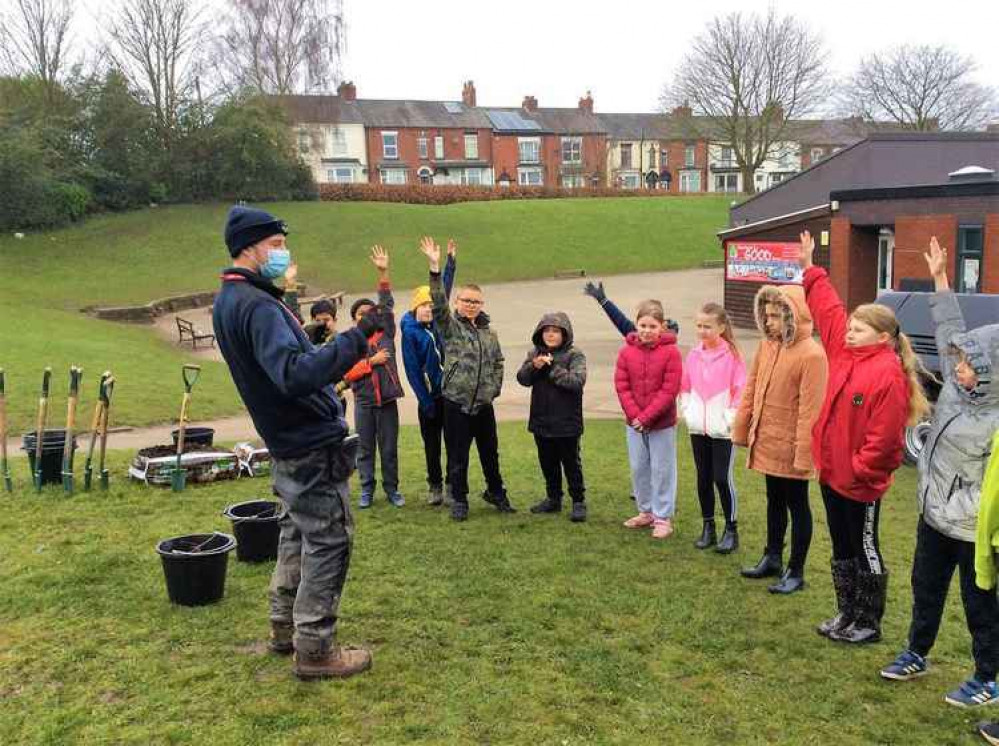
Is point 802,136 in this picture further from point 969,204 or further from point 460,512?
point 460,512

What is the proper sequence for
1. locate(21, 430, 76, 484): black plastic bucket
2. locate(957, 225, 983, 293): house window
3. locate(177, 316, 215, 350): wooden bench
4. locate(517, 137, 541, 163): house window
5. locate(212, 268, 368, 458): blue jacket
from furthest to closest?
locate(517, 137, 541, 163): house window, locate(177, 316, 215, 350): wooden bench, locate(957, 225, 983, 293): house window, locate(21, 430, 76, 484): black plastic bucket, locate(212, 268, 368, 458): blue jacket

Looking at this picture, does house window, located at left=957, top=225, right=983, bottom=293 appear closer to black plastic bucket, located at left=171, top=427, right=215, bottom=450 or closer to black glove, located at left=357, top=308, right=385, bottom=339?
black plastic bucket, located at left=171, top=427, right=215, bottom=450

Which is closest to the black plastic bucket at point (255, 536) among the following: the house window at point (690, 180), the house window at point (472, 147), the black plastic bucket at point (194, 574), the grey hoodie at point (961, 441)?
the black plastic bucket at point (194, 574)

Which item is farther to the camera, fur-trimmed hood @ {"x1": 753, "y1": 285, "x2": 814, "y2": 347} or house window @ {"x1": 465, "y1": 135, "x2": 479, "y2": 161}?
house window @ {"x1": 465, "y1": 135, "x2": 479, "y2": 161}

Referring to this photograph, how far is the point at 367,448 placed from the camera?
7.55 metres

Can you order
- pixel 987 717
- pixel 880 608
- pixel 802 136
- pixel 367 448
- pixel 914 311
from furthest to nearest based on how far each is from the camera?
1. pixel 802 136
2. pixel 914 311
3. pixel 367 448
4. pixel 880 608
5. pixel 987 717

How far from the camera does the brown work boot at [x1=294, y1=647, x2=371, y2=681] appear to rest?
4.14 m

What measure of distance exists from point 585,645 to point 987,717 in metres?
1.91

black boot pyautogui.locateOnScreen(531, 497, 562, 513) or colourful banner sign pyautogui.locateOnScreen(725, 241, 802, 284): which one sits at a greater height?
colourful banner sign pyautogui.locateOnScreen(725, 241, 802, 284)

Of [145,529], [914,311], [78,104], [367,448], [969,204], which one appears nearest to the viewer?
[145,529]

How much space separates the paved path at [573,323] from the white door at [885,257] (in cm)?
347

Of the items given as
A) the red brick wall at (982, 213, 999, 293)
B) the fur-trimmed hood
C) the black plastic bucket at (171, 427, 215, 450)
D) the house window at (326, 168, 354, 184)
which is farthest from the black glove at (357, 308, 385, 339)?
the house window at (326, 168, 354, 184)

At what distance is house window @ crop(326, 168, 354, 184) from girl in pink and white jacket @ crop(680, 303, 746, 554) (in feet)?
219

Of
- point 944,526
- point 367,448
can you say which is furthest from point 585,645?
point 367,448
